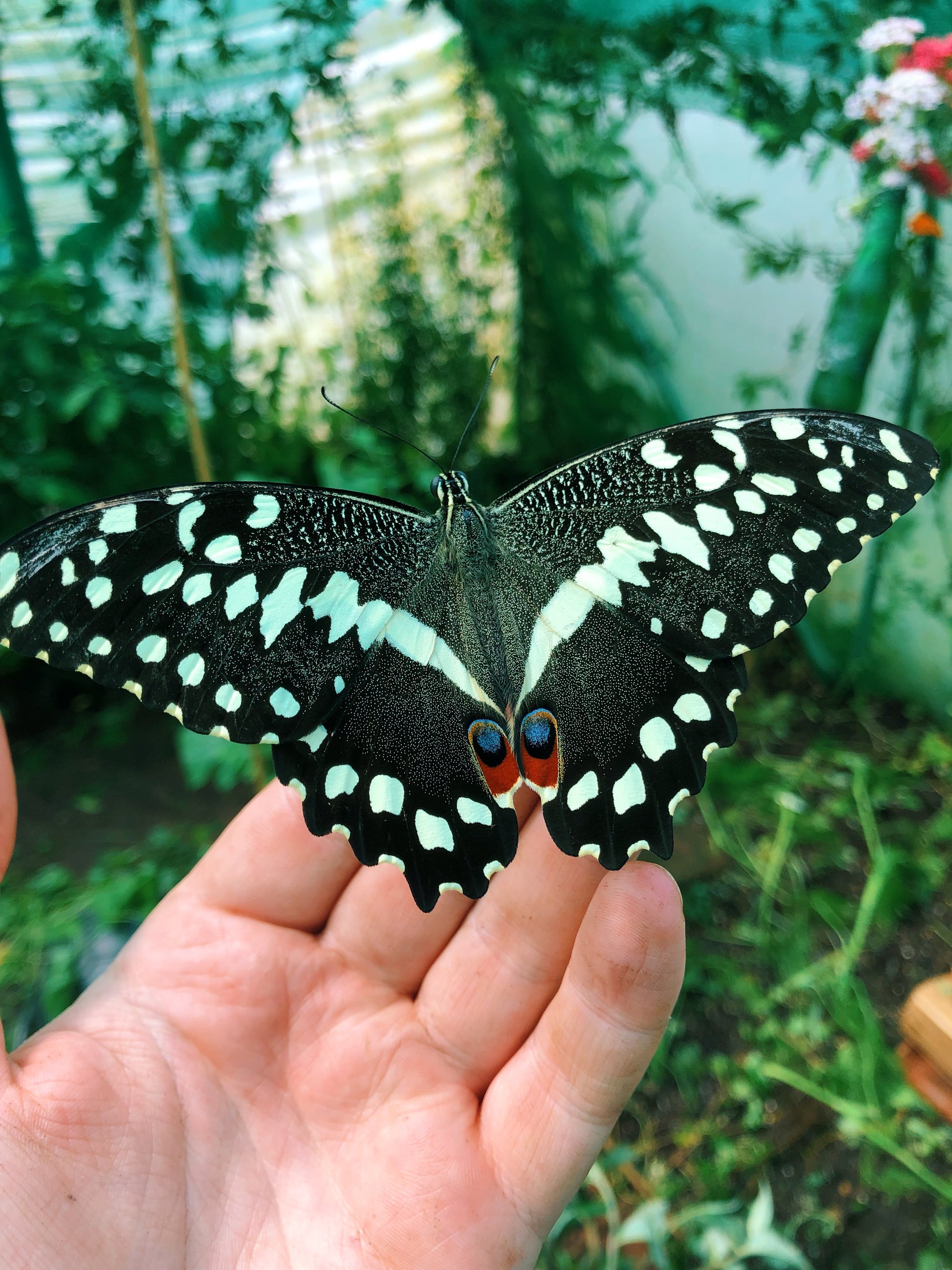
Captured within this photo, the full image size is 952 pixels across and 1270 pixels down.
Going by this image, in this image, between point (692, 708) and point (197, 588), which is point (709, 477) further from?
point (197, 588)

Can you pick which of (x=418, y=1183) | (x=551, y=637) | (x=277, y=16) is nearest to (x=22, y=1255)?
(x=418, y=1183)

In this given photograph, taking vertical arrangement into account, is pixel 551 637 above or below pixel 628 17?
below

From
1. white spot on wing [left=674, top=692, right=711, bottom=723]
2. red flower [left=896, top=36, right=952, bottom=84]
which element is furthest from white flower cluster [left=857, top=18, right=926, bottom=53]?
white spot on wing [left=674, top=692, right=711, bottom=723]

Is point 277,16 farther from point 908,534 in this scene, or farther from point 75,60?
point 908,534

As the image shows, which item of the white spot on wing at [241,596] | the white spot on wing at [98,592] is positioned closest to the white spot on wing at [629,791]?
the white spot on wing at [241,596]

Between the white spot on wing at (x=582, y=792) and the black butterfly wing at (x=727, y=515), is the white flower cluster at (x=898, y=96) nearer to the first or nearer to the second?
the black butterfly wing at (x=727, y=515)

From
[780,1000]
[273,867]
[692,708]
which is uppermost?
[692,708]

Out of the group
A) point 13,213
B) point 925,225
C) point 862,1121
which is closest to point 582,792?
point 862,1121
